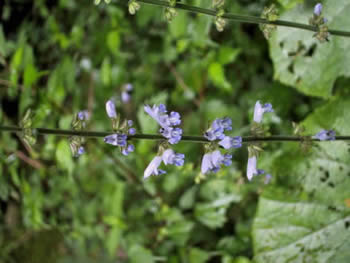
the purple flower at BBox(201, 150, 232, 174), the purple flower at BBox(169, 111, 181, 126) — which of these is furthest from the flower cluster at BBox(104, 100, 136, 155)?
the purple flower at BBox(201, 150, 232, 174)

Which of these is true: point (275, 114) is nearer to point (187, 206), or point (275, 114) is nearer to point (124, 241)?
point (187, 206)

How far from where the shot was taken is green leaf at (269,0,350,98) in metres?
A: 2.64

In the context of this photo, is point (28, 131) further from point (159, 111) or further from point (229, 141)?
point (229, 141)

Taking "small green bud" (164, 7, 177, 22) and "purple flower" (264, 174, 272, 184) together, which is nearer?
"small green bud" (164, 7, 177, 22)

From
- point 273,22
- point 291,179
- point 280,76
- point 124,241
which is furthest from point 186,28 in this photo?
point 124,241

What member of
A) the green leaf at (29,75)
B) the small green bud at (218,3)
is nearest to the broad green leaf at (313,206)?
the small green bud at (218,3)

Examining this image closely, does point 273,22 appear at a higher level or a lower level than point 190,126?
higher

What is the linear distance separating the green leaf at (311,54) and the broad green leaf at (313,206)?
228 mm

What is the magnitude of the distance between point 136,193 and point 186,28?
2.24m

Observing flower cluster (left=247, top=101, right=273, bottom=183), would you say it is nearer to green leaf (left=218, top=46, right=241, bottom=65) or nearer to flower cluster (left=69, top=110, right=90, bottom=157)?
flower cluster (left=69, top=110, right=90, bottom=157)

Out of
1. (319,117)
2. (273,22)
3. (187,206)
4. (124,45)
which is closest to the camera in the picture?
(273,22)

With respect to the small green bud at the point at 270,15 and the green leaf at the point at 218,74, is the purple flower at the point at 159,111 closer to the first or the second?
the small green bud at the point at 270,15

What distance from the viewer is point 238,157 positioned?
3750 millimetres

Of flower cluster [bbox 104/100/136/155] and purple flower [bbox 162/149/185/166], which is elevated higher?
flower cluster [bbox 104/100/136/155]
